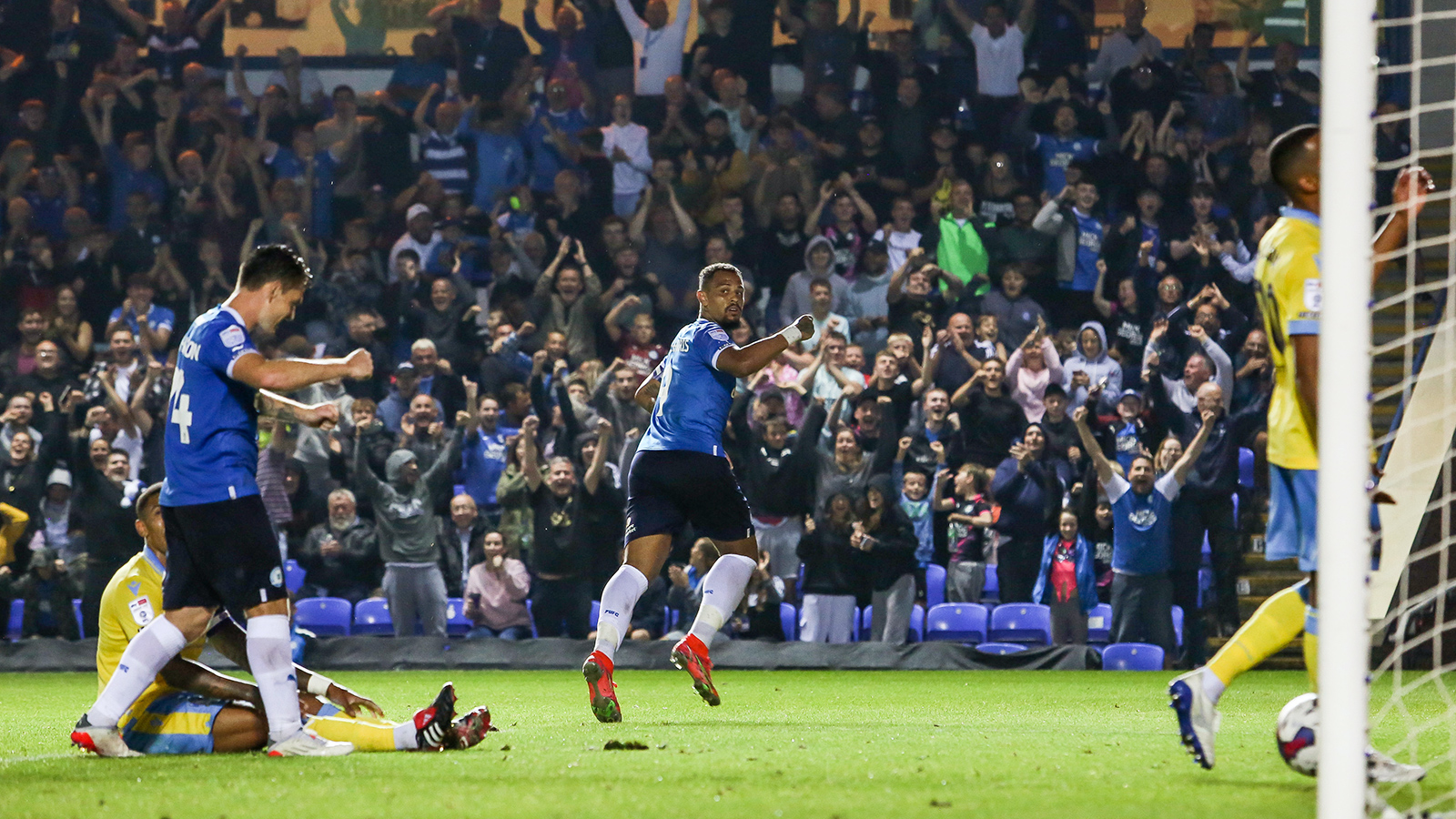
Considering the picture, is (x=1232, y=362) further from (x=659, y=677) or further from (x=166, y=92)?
(x=166, y=92)

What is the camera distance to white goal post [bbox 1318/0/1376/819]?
377 cm

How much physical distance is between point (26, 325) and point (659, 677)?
7.41 m

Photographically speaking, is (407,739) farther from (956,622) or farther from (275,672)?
(956,622)

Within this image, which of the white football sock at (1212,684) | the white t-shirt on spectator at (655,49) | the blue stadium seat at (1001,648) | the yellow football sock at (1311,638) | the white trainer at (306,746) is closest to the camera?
the yellow football sock at (1311,638)

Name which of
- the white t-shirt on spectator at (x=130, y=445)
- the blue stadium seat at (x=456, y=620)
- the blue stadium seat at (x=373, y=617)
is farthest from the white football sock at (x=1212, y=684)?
the white t-shirt on spectator at (x=130, y=445)

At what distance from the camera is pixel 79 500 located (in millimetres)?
13250

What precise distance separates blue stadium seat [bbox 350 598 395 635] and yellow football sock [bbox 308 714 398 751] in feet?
25.3

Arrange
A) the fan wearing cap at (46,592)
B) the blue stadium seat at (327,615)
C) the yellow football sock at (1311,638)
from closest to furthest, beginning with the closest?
the yellow football sock at (1311,638) < the fan wearing cap at (46,592) < the blue stadium seat at (327,615)

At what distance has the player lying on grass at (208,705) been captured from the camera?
5730mm

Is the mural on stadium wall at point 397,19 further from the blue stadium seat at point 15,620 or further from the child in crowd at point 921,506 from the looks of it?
the blue stadium seat at point 15,620

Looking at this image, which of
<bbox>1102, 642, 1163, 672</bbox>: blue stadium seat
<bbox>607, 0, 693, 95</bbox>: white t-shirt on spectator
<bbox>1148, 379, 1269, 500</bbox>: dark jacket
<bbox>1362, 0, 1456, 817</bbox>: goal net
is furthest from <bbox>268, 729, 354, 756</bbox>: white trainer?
<bbox>607, 0, 693, 95</bbox>: white t-shirt on spectator

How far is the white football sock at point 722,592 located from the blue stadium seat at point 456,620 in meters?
6.35

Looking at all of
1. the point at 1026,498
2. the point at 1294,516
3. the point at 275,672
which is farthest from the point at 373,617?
the point at 1294,516

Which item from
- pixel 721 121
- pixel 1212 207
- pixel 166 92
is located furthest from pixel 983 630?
pixel 166 92
